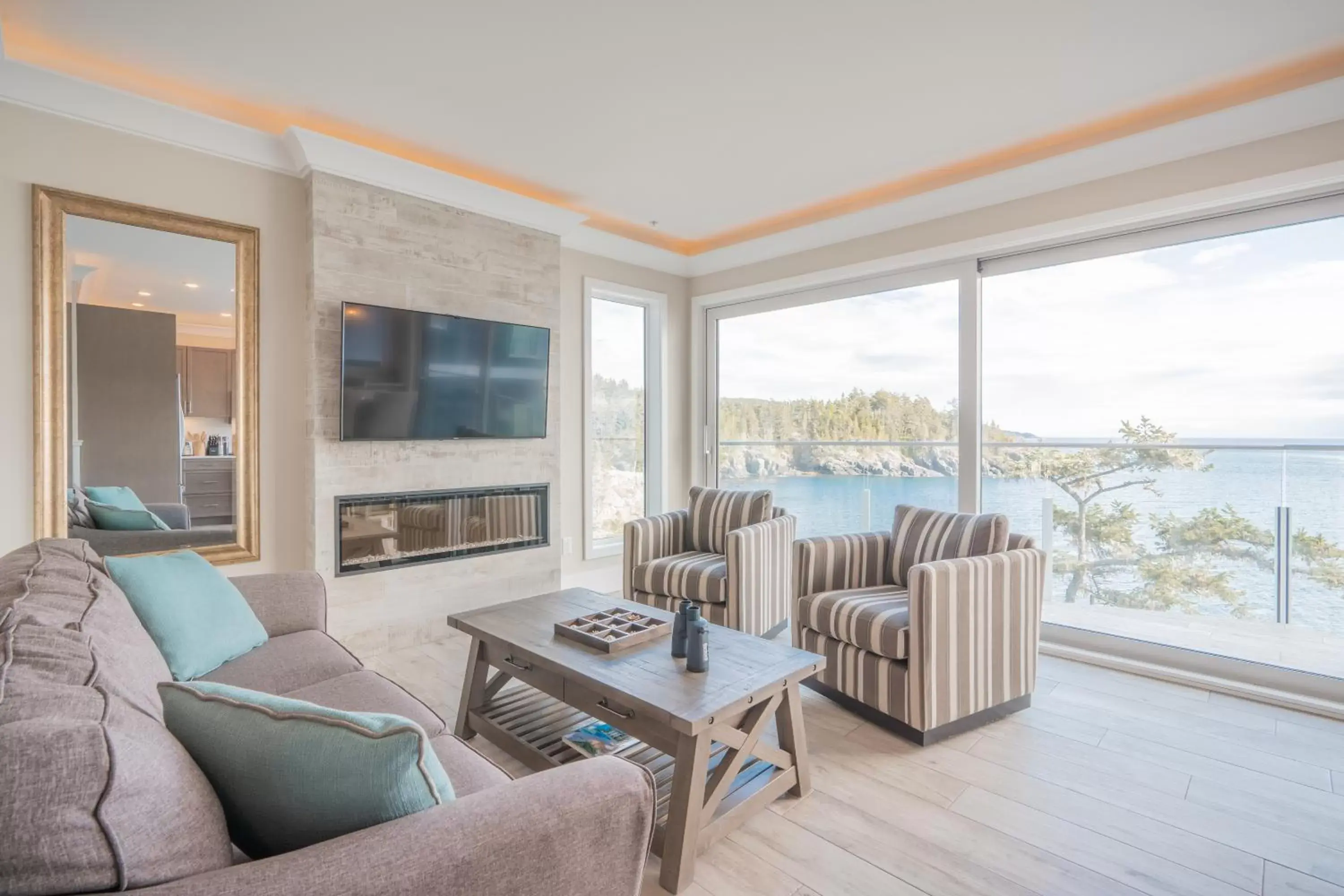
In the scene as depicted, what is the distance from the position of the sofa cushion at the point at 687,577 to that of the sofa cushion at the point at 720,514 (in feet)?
0.47

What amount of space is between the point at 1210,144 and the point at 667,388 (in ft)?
11.3

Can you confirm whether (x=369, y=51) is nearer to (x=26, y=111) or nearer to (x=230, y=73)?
(x=230, y=73)

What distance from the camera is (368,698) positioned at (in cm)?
173

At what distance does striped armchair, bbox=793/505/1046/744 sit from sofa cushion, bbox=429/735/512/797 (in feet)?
5.18

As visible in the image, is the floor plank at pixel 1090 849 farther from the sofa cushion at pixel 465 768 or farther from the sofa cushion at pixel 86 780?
the sofa cushion at pixel 86 780

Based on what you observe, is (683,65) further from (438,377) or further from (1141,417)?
(1141,417)

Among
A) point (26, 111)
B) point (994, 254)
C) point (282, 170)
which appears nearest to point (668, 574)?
point (994, 254)

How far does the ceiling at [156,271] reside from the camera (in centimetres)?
269

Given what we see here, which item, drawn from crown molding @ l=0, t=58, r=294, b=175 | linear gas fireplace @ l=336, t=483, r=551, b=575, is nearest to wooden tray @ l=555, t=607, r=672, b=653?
linear gas fireplace @ l=336, t=483, r=551, b=575

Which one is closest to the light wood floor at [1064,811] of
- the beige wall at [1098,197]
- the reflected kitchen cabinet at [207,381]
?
the reflected kitchen cabinet at [207,381]

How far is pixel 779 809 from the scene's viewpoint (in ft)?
6.54

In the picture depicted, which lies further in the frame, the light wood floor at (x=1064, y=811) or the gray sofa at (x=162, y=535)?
the gray sofa at (x=162, y=535)

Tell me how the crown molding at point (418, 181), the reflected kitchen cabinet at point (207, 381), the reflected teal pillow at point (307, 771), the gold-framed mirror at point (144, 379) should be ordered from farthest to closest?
the crown molding at point (418, 181)
the reflected kitchen cabinet at point (207, 381)
the gold-framed mirror at point (144, 379)
the reflected teal pillow at point (307, 771)

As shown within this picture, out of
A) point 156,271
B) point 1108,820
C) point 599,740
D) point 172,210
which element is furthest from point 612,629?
point 172,210
